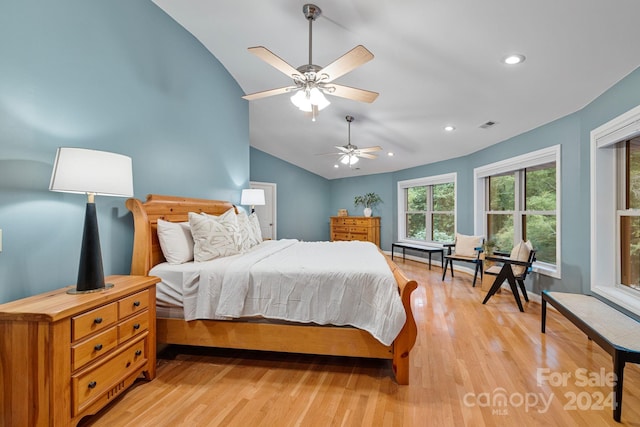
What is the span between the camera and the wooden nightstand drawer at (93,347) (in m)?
1.44

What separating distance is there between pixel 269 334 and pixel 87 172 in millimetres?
1534

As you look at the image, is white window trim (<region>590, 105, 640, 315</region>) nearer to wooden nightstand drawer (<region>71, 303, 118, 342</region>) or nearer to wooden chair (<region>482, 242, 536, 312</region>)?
wooden chair (<region>482, 242, 536, 312</region>)

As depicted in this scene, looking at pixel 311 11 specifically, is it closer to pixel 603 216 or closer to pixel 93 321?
pixel 93 321

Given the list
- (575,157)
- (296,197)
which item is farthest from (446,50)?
(296,197)

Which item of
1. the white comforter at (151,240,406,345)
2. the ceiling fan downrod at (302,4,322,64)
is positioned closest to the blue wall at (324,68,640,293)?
the white comforter at (151,240,406,345)

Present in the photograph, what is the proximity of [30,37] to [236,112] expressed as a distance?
260 cm

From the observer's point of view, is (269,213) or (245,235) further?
(269,213)

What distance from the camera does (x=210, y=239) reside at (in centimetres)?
251

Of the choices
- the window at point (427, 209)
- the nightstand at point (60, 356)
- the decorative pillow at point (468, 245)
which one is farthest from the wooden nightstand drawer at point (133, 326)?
the window at point (427, 209)

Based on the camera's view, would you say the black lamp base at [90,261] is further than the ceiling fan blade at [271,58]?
No

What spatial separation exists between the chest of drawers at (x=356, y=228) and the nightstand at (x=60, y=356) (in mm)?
6151

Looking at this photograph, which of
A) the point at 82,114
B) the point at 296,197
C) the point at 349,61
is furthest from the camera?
the point at 296,197

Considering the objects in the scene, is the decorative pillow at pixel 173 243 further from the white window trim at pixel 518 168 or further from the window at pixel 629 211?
the white window trim at pixel 518 168

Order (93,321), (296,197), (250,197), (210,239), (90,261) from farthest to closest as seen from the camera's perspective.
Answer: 1. (296,197)
2. (250,197)
3. (210,239)
4. (90,261)
5. (93,321)
